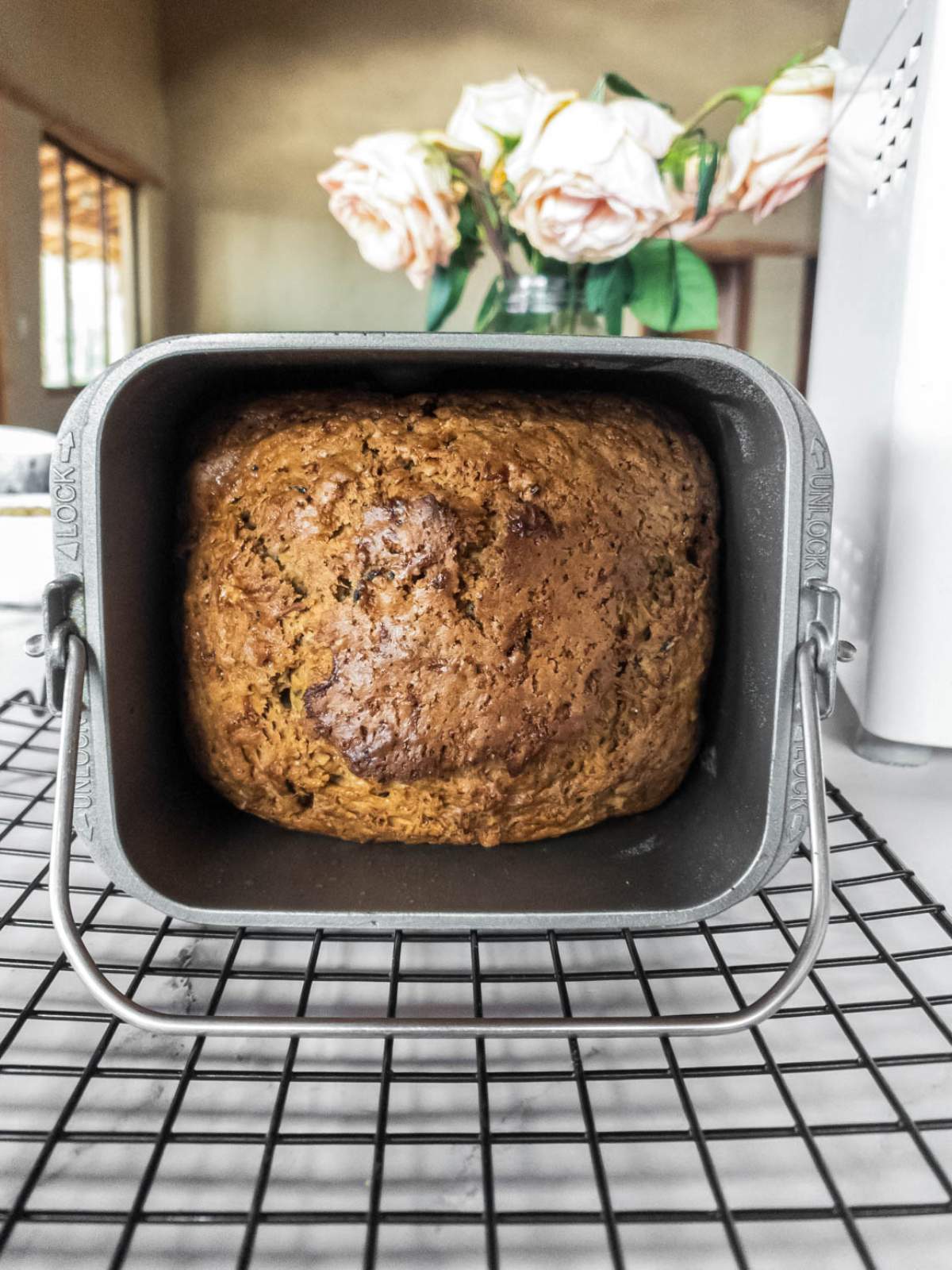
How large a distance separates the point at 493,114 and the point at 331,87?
16.8 feet

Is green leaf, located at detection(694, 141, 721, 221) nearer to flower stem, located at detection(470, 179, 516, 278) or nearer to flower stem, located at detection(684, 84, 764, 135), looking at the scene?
flower stem, located at detection(684, 84, 764, 135)

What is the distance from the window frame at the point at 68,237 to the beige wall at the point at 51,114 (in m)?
0.07

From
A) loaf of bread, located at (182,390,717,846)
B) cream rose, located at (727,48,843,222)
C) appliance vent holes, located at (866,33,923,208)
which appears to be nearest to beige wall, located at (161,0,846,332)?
cream rose, located at (727,48,843,222)

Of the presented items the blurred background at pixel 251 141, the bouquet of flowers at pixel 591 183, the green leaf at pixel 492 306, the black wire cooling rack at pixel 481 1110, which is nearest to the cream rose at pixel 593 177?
the bouquet of flowers at pixel 591 183

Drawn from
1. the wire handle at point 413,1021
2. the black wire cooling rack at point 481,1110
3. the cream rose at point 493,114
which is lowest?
the black wire cooling rack at point 481,1110

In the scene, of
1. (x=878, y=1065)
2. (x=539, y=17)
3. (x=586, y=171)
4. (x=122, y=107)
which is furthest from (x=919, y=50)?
(x=122, y=107)

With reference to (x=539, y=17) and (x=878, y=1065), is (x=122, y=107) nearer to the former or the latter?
(x=539, y=17)

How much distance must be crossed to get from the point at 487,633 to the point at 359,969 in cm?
21

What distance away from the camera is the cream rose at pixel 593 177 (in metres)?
0.84

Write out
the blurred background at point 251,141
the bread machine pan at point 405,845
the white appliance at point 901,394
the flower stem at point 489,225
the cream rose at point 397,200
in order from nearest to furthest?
the bread machine pan at point 405,845
the white appliance at point 901,394
the cream rose at point 397,200
the flower stem at point 489,225
the blurred background at point 251,141

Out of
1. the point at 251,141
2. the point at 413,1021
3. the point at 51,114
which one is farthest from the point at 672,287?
the point at 251,141

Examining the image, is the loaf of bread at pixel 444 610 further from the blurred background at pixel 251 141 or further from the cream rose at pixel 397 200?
the blurred background at pixel 251 141

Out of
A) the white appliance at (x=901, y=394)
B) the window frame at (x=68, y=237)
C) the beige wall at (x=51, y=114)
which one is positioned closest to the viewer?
the white appliance at (x=901, y=394)

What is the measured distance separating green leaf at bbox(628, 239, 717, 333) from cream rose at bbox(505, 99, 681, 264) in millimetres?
106
